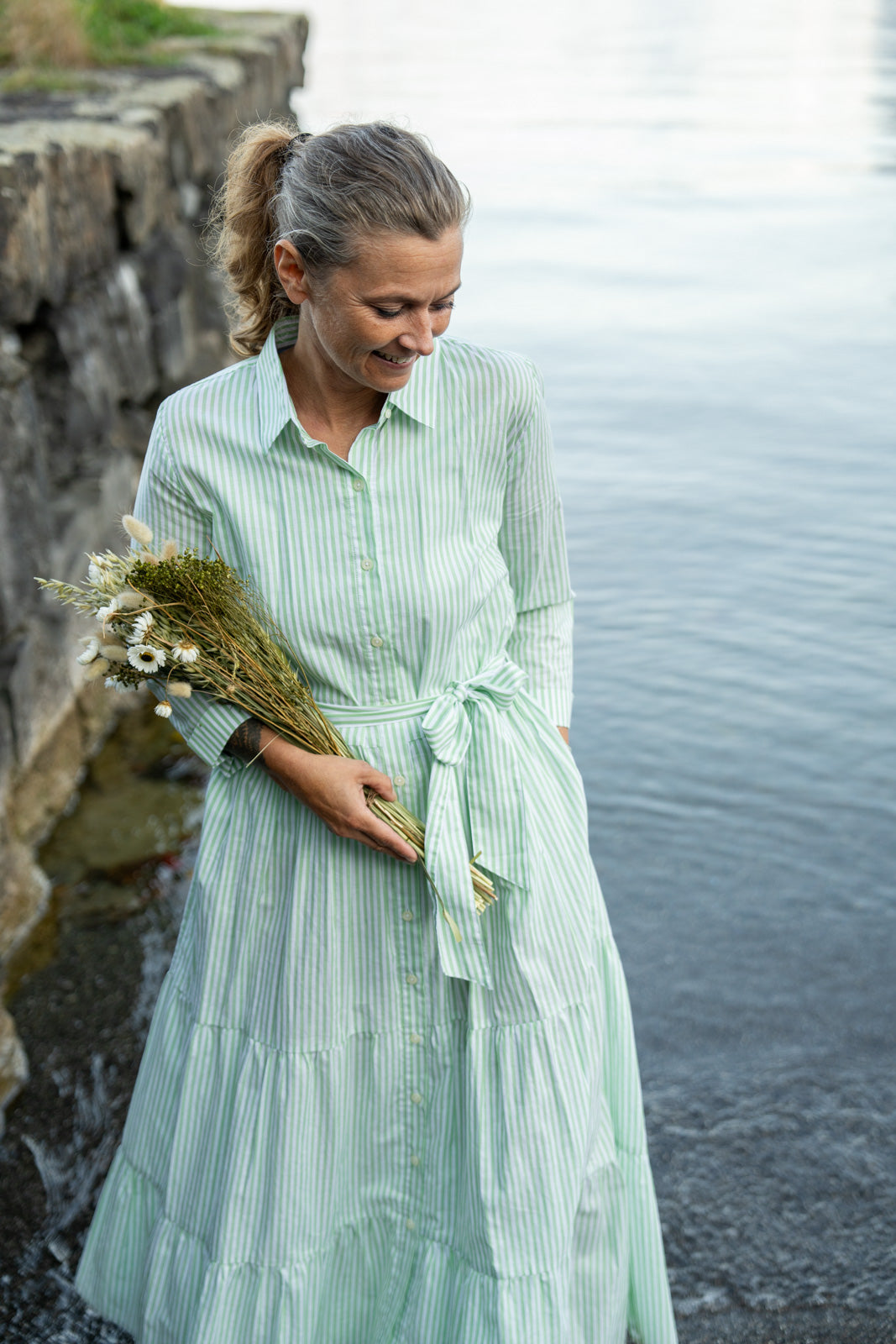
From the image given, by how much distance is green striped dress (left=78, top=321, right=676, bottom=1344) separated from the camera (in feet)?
7.54

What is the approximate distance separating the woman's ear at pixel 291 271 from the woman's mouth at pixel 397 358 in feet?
0.50

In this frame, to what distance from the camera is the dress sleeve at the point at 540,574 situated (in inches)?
97.0

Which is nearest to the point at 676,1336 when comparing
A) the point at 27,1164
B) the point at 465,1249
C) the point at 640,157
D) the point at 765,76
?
the point at 465,1249

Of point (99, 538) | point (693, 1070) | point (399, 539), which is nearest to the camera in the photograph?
point (399, 539)

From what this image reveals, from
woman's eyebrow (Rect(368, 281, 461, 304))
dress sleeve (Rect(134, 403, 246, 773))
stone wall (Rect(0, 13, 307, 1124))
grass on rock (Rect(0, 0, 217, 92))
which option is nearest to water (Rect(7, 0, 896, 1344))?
woman's eyebrow (Rect(368, 281, 461, 304))

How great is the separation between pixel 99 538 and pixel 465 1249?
3772 millimetres

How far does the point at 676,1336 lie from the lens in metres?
2.95

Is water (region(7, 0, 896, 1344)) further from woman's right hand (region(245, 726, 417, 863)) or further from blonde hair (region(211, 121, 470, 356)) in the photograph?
woman's right hand (region(245, 726, 417, 863))

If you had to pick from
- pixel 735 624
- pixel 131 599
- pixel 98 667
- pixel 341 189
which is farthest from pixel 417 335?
pixel 735 624

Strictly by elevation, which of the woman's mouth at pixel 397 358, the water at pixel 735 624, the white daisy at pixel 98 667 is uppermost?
the woman's mouth at pixel 397 358

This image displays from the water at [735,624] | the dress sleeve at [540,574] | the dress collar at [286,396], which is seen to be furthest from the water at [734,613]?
the dress sleeve at [540,574]

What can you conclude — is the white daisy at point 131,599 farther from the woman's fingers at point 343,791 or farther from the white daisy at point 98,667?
the woman's fingers at point 343,791

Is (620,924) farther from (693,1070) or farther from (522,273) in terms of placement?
(522,273)

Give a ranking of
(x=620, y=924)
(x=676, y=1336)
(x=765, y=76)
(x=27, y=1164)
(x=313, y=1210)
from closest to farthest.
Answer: (x=313, y=1210)
(x=676, y=1336)
(x=27, y=1164)
(x=620, y=924)
(x=765, y=76)
